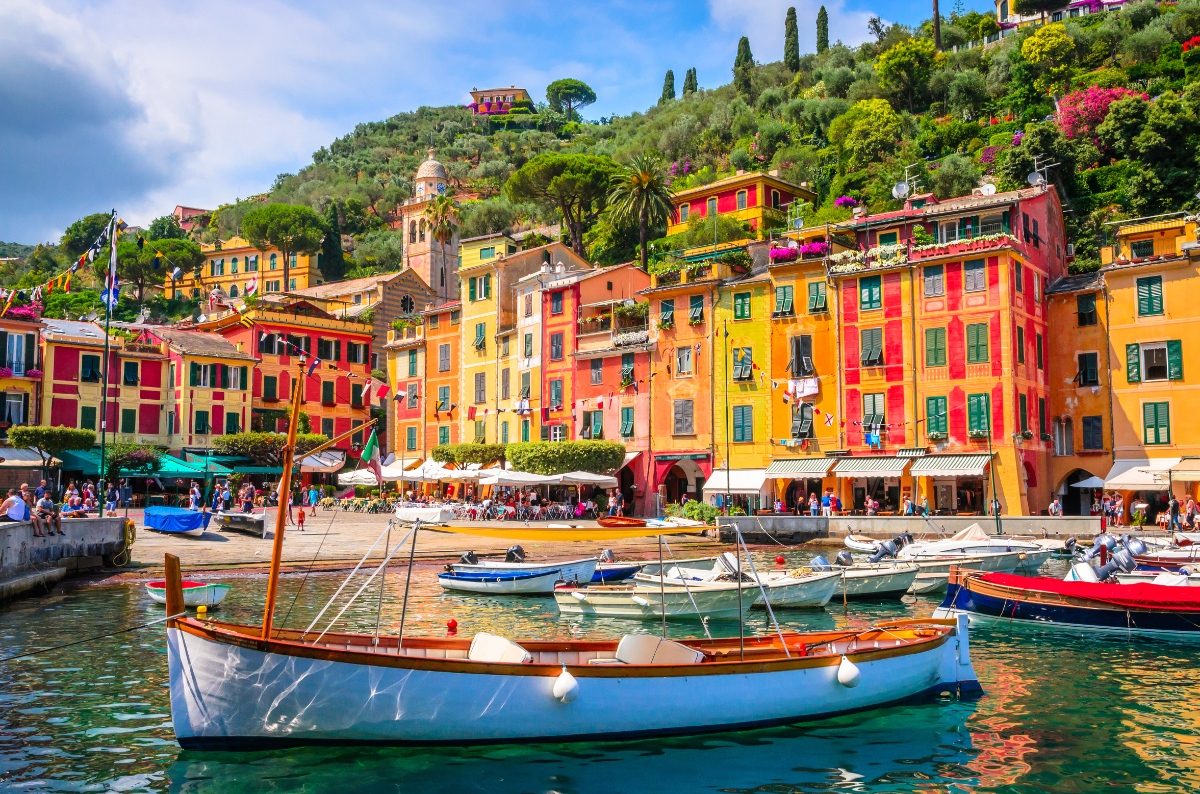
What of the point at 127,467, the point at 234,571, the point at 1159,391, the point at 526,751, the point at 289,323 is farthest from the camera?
the point at 289,323

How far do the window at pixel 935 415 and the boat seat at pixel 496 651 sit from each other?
3843cm

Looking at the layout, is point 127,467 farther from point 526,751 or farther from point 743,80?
point 743,80

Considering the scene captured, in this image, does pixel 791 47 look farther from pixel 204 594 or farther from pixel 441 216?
pixel 204 594

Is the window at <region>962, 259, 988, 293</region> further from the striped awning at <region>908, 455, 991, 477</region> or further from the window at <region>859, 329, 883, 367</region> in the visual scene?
the striped awning at <region>908, 455, 991, 477</region>

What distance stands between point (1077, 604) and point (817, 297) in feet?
104

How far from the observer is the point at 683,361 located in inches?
2287

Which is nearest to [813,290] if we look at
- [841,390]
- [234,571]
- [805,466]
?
[841,390]

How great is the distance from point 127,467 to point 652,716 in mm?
55843

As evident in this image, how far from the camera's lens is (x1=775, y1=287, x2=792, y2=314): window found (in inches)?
2151

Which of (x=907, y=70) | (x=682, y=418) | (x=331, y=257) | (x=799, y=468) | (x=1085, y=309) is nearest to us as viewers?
(x=1085, y=309)

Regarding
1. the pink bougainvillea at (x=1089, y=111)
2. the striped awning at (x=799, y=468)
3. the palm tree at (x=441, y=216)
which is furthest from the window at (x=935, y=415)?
the palm tree at (x=441, y=216)

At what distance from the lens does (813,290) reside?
53906 millimetres

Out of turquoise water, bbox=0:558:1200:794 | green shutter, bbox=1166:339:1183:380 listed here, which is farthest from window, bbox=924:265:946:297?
turquoise water, bbox=0:558:1200:794

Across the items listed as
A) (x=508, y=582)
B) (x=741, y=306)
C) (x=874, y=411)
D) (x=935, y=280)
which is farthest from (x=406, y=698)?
(x=741, y=306)
